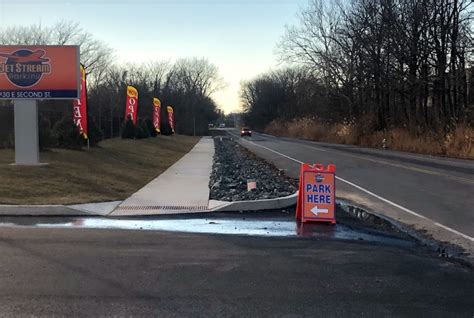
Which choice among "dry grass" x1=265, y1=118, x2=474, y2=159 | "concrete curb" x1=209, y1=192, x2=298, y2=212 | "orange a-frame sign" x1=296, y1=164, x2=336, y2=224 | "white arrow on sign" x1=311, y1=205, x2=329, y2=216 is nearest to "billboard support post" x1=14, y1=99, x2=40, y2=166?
"concrete curb" x1=209, y1=192, x2=298, y2=212

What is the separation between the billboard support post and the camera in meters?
16.0

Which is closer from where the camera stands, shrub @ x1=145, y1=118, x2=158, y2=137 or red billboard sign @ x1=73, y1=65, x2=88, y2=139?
red billboard sign @ x1=73, y1=65, x2=88, y2=139

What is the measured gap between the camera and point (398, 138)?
3675 cm

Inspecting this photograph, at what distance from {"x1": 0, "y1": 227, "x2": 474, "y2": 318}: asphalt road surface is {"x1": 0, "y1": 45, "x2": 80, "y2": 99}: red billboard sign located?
9.42m

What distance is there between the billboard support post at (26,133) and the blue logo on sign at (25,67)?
63 centimetres

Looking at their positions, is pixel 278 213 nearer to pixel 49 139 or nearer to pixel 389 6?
pixel 49 139

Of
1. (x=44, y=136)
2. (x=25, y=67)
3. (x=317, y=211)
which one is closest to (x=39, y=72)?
(x=25, y=67)

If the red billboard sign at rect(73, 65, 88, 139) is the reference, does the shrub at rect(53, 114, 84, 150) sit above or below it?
below

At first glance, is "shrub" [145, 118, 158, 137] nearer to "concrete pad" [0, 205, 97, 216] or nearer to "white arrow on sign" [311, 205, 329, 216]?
"concrete pad" [0, 205, 97, 216]

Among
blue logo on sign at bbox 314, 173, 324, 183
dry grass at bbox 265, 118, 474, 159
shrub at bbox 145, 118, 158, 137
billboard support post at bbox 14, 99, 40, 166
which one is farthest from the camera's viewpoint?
shrub at bbox 145, 118, 158, 137

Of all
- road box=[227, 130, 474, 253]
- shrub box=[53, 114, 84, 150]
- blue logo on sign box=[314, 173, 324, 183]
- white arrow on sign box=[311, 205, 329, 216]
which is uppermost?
shrub box=[53, 114, 84, 150]

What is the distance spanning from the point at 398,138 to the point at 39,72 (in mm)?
26812

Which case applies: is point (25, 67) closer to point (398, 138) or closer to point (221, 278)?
point (221, 278)

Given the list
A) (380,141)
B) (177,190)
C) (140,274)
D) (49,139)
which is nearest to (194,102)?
(380,141)
